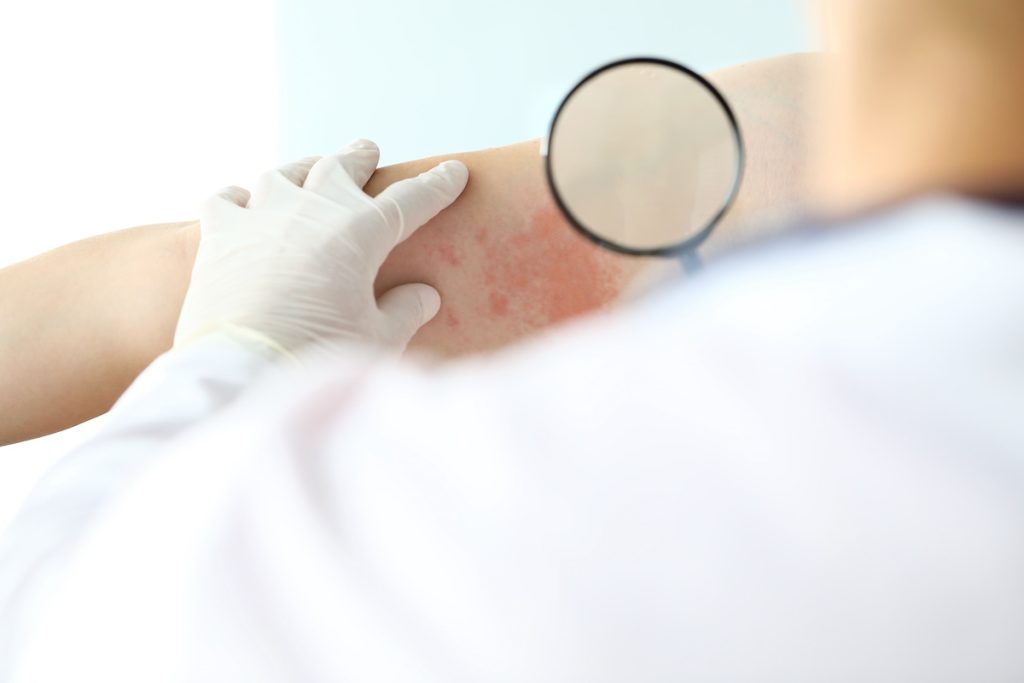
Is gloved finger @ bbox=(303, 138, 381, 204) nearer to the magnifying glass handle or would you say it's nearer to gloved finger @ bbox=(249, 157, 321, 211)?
gloved finger @ bbox=(249, 157, 321, 211)

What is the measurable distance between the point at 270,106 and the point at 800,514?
2.28m

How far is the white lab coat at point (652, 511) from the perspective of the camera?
42cm

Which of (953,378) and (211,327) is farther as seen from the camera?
(211,327)

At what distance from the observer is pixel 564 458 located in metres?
0.48

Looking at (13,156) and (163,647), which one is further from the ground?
(163,647)

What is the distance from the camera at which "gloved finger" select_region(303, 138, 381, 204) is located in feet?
4.16

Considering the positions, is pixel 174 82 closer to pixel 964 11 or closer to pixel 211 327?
pixel 211 327

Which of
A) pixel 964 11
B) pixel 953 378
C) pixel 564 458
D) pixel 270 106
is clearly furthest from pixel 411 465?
pixel 270 106

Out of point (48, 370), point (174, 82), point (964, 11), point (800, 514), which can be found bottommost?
point (48, 370)

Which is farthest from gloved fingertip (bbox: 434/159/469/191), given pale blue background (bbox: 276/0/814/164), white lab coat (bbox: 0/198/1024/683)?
pale blue background (bbox: 276/0/814/164)

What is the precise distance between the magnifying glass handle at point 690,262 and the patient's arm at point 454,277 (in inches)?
14.7

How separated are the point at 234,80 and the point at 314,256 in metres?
1.48

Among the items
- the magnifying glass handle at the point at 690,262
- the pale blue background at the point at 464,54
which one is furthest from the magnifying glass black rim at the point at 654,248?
the pale blue background at the point at 464,54

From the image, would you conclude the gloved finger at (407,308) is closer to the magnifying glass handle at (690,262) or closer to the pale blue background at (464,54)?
the magnifying glass handle at (690,262)
